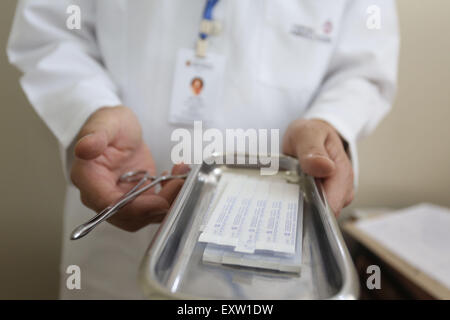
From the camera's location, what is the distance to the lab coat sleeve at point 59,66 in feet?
1.71

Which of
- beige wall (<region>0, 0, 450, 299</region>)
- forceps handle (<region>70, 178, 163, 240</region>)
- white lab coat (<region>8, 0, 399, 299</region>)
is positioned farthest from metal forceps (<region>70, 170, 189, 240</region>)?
beige wall (<region>0, 0, 450, 299</region>)

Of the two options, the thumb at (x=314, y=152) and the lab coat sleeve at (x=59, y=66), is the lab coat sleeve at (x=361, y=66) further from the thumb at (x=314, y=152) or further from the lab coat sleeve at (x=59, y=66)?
the lab coat sleeve at (x=59, y=66)

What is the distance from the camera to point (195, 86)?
54 centimetres

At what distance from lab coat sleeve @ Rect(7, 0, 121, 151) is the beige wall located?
0.66 ft

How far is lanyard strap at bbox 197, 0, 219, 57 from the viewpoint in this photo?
20.1 inches

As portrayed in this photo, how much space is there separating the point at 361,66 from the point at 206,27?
296mm

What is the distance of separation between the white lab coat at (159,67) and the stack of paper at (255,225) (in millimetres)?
191

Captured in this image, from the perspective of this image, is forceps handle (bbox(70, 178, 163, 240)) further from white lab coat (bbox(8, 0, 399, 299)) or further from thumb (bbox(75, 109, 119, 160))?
white lab coat (bbox(8, 0, 399, 299))

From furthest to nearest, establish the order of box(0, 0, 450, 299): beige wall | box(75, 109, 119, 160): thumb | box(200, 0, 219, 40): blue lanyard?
box(0, 0, 450, 299): beige wall, box(200, 0, 219, 40): blue lanyard, box(75, 109, 119, 160): thumb

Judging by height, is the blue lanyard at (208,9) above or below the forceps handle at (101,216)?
above

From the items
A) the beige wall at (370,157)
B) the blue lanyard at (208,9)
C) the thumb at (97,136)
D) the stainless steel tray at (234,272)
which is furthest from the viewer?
the beige wall at (370,157)

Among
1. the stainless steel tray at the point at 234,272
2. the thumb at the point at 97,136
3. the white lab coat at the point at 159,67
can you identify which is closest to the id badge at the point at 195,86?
the white lab coat at the point at 159,67

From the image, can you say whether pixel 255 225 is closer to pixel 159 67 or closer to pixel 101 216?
pixel 101 216
